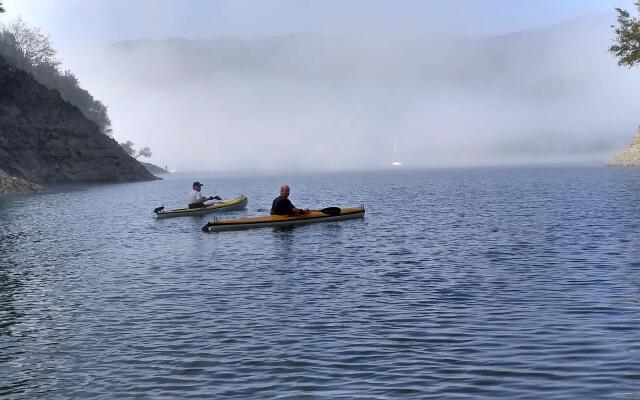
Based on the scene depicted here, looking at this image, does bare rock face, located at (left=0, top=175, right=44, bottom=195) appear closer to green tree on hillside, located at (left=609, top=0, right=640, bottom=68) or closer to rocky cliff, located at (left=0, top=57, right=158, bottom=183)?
rocky cliff, located at (left=0, top=57, right=158, bottom=183)

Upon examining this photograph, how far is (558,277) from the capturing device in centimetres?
1936

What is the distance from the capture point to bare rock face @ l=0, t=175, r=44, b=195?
71938 mm

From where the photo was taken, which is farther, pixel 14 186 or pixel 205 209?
pixel 14 186

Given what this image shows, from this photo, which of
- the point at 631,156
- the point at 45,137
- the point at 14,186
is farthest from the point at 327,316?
the point at 631,156

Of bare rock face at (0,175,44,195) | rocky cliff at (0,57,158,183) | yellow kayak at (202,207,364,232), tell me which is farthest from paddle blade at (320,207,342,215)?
rocky cliff at (0,57,158,183)

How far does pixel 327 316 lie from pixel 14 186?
6653 cm

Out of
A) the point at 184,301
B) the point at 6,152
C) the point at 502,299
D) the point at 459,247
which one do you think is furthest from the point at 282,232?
the point at 6,152

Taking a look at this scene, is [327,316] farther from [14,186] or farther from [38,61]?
[38,61]

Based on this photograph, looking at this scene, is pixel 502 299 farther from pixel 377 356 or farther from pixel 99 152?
pixel 99 152

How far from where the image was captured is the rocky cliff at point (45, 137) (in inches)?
3821

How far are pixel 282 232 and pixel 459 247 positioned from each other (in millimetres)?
9463

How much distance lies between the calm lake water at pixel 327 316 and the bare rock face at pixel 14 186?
45550 mm

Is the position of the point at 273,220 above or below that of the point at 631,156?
below

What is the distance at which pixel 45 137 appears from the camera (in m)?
102
